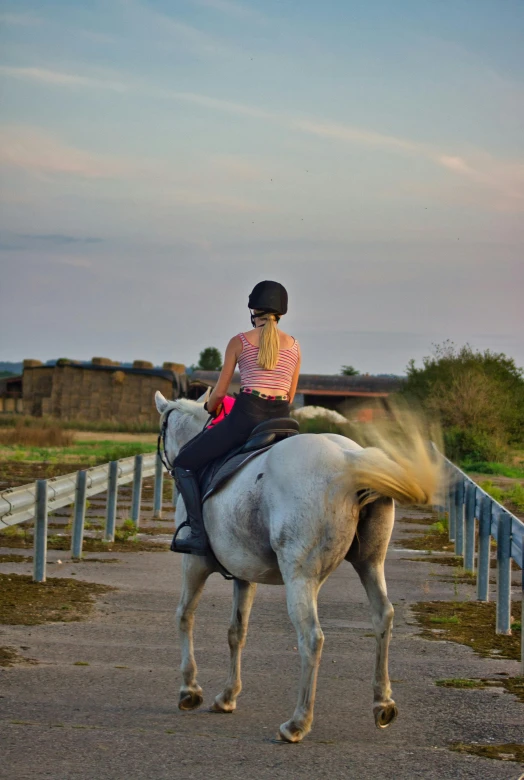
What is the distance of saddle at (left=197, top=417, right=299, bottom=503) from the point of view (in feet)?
24.8

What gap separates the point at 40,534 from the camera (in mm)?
13320

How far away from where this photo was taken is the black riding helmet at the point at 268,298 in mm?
7891

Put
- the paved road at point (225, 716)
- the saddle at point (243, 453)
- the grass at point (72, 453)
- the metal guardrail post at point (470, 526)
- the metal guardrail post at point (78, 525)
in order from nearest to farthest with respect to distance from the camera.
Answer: the paved road at point (225, 716) < the saddle at point (243, 453) < the metal guardrail post at point (470, 526) < the metal guardrail post at point (78, 525) < the grass at point (72, 453)

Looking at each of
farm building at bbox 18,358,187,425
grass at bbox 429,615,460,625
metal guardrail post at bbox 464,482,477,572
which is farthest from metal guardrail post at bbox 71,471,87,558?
farm building at bbox 18,358,187,425

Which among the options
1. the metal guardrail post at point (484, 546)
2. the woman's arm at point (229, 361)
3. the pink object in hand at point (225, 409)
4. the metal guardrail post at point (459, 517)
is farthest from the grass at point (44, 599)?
the metal guardrail post at point (459, 517)

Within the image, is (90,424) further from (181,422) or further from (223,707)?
(223,707)

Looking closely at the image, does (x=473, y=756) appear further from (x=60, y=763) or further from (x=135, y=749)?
(x=60, y=763)

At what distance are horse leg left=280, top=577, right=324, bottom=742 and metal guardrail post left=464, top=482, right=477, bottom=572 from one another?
7.98 metres

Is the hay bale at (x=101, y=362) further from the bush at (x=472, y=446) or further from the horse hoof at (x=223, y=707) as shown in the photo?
the horse hoof at (x=223, y=707)

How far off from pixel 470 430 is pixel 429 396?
14.4 ft

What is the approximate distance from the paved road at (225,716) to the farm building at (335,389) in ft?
221

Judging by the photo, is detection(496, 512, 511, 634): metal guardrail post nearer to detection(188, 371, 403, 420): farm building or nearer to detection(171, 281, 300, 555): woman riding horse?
detection(171, 281, 300, 555): woman riding horse

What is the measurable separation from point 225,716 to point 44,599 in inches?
197

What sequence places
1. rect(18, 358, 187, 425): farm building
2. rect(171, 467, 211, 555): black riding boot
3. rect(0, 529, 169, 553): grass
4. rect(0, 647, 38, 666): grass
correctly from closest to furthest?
rect(171, 467, 211, 555): black riding boot → rect(0, 647, 38, 666): grass → rect(0, 529, 169, 553): grass → rect(18, 358, 187, 425): farm building
